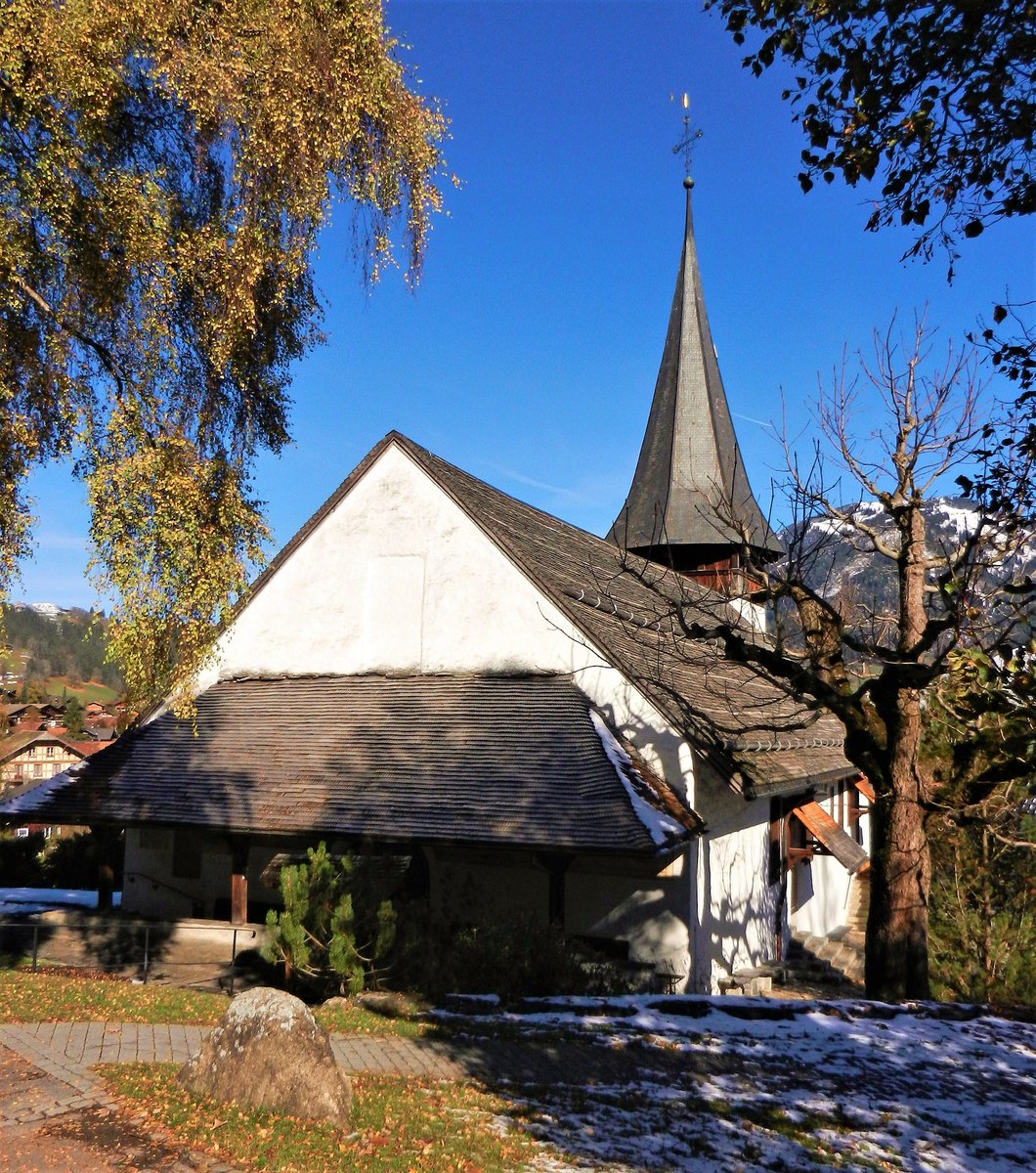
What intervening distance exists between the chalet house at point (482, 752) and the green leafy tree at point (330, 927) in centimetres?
125

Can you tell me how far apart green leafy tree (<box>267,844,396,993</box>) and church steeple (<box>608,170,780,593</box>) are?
554 inches

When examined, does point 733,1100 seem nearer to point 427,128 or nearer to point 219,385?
point 219,385

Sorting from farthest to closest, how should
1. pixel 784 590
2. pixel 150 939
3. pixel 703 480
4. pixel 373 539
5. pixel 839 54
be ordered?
pixel 703 480
pixel 373 539
pixel 150 939
pixel 784 590
pixel 839 54

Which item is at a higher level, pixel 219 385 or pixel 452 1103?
pixel 219 385

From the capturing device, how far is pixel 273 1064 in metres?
6.07

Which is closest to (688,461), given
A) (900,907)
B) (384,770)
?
(384,770)

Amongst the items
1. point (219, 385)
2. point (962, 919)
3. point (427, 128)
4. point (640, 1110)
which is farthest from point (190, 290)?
point (962, 919)

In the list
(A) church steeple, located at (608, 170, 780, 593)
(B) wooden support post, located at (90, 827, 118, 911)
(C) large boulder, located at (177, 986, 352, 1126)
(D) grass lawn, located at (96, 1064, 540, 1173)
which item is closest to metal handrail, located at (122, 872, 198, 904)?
(B) wooden support post, located at (90, 827, 118, 911)

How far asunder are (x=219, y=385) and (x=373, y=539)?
6449 mm

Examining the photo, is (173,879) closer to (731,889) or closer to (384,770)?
(384,770)

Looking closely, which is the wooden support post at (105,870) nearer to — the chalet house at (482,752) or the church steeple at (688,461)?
the chalet house at (482,752)

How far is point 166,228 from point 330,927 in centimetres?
735

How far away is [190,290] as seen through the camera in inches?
373

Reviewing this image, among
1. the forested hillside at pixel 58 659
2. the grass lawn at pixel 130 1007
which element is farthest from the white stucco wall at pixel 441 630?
the forested hillside at pixel 58 659
